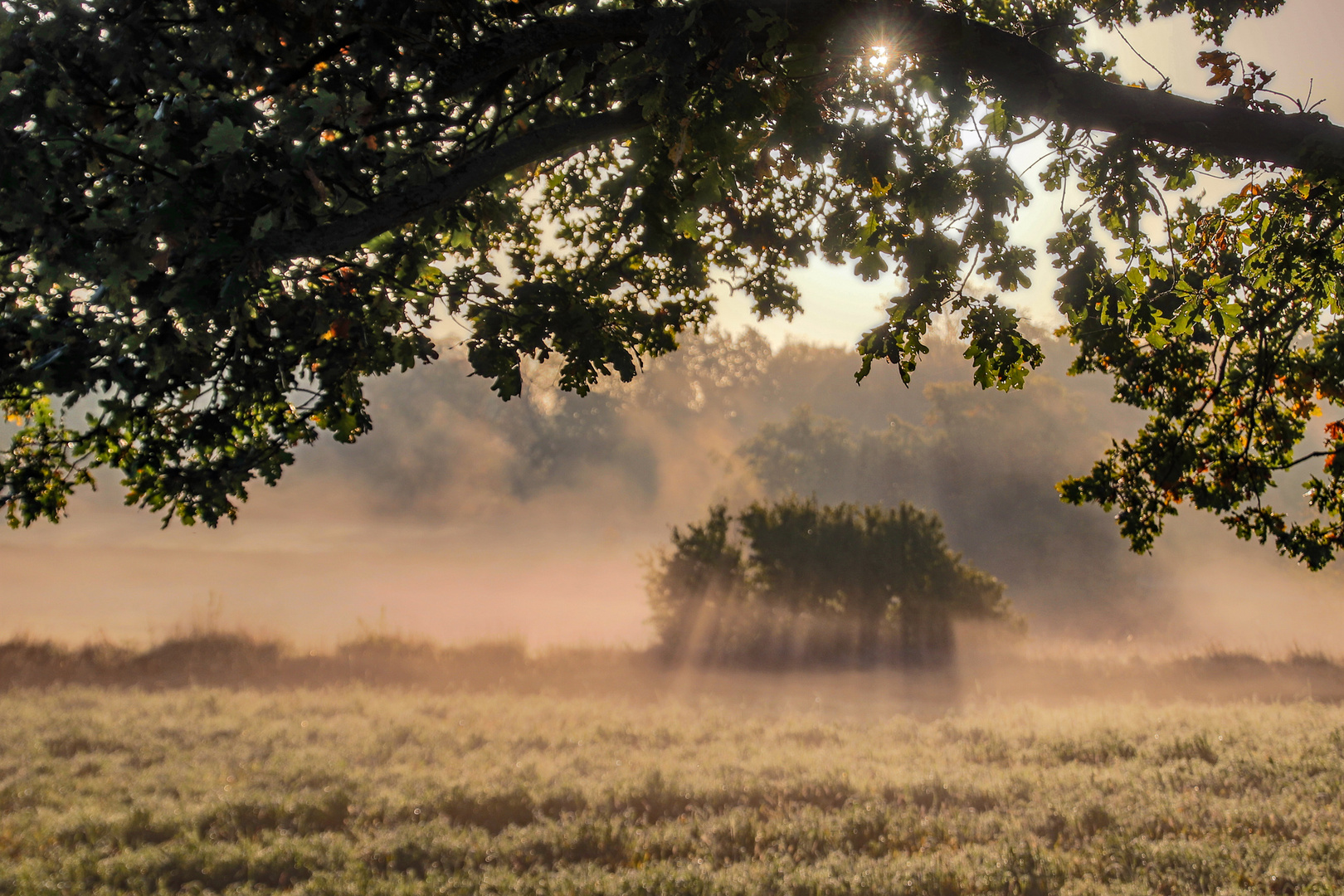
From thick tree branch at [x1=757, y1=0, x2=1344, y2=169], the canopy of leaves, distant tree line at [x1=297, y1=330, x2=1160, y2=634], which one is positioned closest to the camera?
the canopy of leaves

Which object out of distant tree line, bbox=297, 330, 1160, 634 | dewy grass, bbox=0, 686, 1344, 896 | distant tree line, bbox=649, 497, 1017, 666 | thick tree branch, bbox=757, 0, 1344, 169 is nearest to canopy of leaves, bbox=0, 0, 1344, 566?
thick tree branch, bbox=757, 0, 1344, 169

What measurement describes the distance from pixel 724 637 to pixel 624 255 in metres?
13.4

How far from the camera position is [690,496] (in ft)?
212

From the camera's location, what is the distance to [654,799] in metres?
9.84

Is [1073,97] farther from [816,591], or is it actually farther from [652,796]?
[816,591]

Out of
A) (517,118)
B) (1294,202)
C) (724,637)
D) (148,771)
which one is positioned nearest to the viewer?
(1294,202)

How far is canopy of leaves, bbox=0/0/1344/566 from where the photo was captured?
4.29 m

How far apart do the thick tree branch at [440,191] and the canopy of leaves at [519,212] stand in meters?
0.03

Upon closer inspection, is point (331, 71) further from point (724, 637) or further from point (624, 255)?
point (724, 637)

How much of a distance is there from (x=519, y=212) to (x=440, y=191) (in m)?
4.02

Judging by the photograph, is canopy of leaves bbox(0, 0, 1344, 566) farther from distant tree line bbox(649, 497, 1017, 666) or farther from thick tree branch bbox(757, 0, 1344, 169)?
distant tree line bbox(649, 497, 1017, 666)

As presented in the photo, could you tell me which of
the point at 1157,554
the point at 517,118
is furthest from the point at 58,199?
the point at 1157,554

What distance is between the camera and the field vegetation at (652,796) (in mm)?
7551

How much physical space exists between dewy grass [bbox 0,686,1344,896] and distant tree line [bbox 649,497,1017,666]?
515 cm
